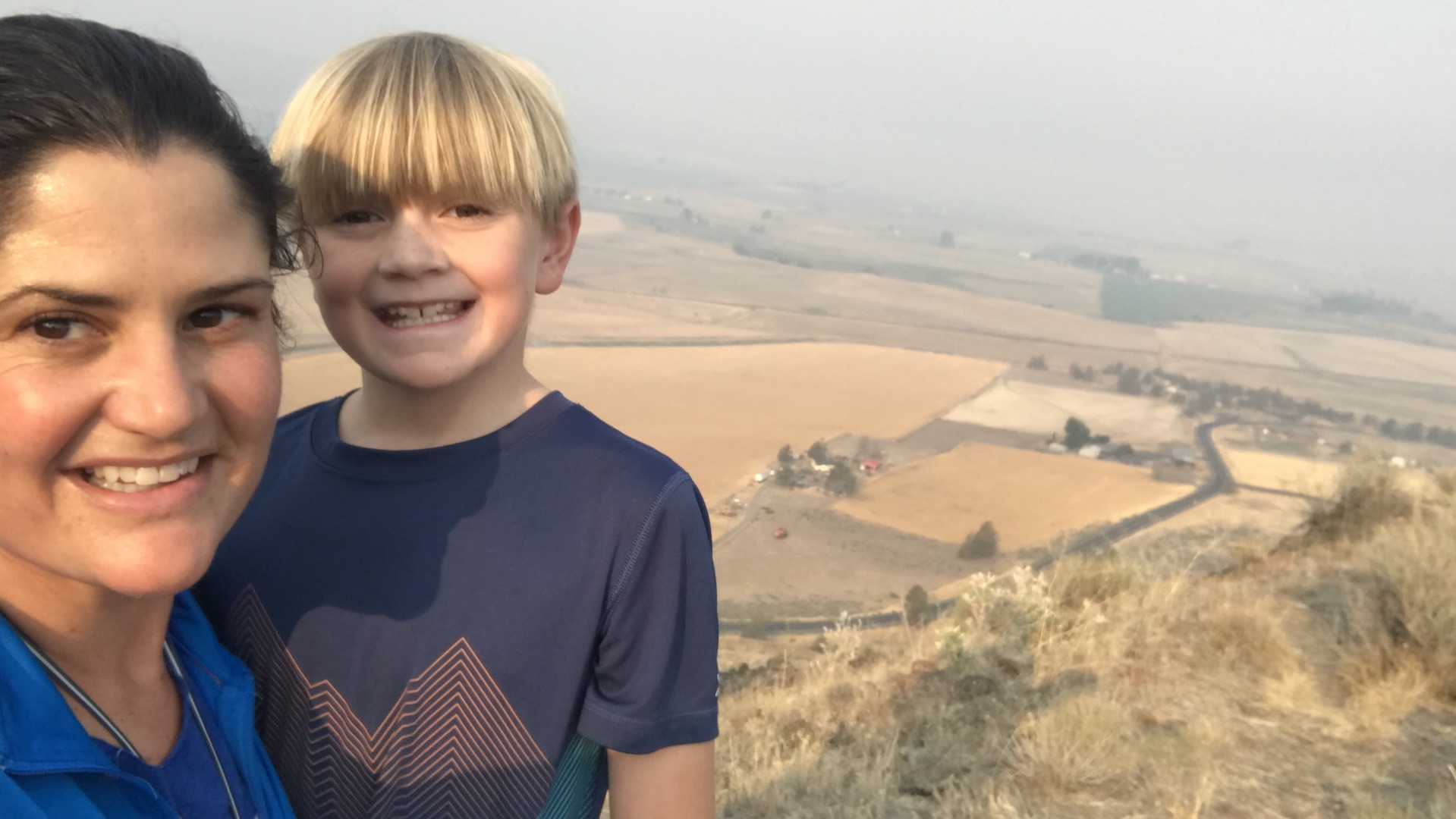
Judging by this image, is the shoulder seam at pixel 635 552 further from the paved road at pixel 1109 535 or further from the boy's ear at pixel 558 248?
the paved road at pixel 1109 535

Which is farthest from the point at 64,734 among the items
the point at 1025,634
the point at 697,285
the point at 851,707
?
the point at 697,285

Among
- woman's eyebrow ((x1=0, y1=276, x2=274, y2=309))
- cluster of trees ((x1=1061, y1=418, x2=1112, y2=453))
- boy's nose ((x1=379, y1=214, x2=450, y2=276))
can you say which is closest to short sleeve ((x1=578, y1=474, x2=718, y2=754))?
boy's nose ((x1=379, y1=214, x2=450, y2=276))

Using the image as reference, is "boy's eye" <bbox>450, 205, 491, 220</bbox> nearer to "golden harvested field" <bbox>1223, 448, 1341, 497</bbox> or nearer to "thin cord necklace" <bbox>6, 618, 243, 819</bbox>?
"thin cord necklace" <bbox>6, 618, 243, 819</bbox>

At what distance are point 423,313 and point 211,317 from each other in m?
0.54

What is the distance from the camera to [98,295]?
85 centimetres

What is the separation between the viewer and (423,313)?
5.00 feet

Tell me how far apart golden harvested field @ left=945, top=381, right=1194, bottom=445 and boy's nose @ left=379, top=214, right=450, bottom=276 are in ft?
86.2

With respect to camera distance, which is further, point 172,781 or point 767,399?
point 767,399

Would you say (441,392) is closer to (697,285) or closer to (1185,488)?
(1185,488)

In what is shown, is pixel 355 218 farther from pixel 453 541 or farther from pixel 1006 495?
pixel 1006 495

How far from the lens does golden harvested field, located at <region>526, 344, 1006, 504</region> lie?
A: 20.8 metres

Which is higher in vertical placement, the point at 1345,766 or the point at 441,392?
the point at 441,392

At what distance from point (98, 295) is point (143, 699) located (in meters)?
0.60

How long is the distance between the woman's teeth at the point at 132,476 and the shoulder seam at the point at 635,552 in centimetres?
63
